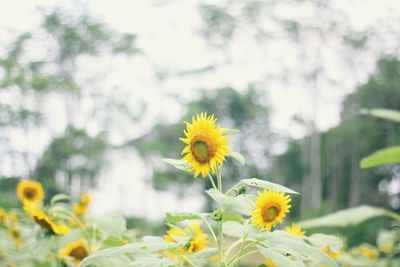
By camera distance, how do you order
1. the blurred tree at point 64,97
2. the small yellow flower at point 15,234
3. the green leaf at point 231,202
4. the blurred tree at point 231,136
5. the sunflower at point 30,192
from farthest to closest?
the blurred tree at point 231,136 → the blurred tree at point 64,97 → the small yellow flower at point 15,234 → the sunflower at point 30,192 → the green leaf at point 231,202

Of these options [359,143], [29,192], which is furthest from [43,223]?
[359,143]

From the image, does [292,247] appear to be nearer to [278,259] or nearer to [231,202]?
[278,259]

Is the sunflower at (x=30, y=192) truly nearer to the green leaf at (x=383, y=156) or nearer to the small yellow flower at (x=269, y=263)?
the small yellow flower at (x=269, y=263)

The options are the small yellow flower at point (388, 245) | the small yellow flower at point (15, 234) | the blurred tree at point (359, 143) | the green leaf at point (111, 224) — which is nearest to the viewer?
the green leaf at point (111, 224)

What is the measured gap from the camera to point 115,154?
60.3ft

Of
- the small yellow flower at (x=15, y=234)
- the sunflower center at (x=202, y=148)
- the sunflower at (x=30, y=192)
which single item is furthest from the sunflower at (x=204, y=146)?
the small yellow flower at (x=15, y=234)

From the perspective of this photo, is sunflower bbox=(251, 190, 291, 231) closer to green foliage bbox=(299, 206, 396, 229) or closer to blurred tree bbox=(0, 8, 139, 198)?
green foliage bbox=(299, 206, 396, 229)

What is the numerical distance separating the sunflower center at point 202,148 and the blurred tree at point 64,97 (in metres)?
11.2

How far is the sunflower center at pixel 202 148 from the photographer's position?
0.96 metres

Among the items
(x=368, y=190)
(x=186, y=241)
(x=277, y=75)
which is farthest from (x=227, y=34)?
(x=186, y=241)

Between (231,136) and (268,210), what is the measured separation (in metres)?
18.3

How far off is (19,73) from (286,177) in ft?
42.3

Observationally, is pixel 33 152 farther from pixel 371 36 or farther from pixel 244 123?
pixel 244 123

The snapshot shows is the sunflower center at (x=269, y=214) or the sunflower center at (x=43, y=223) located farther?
the sunflower center at (x=43, y=223)
